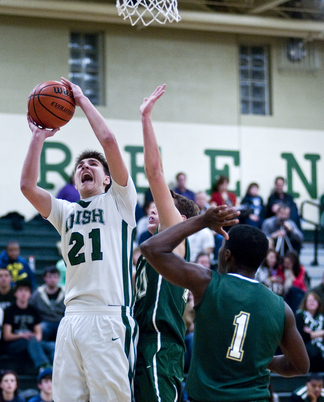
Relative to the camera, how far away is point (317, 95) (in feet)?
50.8

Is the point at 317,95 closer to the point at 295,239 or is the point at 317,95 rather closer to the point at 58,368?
the point at 295,239

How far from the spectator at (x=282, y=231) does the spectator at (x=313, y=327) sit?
2.89 metres

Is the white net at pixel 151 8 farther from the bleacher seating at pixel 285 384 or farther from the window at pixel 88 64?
the bleacher seating at pixel 285 384

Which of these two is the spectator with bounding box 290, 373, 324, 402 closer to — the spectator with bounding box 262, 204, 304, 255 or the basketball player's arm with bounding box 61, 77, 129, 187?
the spectator with bounding box 262, 204, 304, 255

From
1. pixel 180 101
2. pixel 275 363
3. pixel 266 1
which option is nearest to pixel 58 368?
pixel 275 363

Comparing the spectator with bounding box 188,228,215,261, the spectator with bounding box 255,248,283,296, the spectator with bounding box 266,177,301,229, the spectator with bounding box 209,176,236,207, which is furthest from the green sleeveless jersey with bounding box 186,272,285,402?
the spectator with bounding box 266,177,301,229

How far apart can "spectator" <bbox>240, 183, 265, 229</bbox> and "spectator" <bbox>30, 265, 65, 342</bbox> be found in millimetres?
4684

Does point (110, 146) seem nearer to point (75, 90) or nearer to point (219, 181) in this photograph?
point (75, 90)

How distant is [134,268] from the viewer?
8.74 meters

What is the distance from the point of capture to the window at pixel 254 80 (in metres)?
15.3

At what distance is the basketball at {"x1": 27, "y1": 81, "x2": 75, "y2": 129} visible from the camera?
4.20 meters

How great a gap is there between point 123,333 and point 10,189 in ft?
32.5

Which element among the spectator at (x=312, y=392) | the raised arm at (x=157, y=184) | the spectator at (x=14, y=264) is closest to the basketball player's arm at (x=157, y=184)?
the raised arm at (x=157, y=184)

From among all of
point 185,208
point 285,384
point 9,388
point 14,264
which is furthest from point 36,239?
point 185,208
